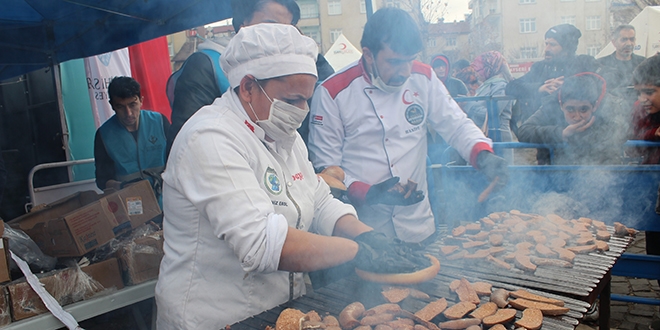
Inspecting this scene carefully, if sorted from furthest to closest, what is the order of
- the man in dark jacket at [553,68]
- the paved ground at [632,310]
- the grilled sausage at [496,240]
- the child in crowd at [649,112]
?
1. the man in dark jacket at [553,68]
2. the paved ground at [632,310]
3. the child in crowd at [649,112]
4. the grilled sausage at [496,240]

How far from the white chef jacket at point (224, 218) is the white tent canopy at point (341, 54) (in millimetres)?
8699

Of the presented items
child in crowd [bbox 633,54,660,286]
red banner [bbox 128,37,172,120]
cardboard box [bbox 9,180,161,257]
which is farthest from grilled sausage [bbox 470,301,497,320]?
red banner [bbox 128,37,172,120]

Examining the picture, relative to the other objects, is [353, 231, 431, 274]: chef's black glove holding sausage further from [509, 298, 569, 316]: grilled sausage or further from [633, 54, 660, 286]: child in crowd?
[633, 54, 660, 286]: child in crowd

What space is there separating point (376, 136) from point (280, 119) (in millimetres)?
1380

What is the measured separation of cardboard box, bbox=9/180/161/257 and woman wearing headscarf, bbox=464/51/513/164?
4.19 meters

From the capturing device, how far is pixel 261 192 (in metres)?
1.69

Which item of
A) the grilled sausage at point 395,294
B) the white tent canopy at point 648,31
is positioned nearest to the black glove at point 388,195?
the grilled sausage at point 395,294

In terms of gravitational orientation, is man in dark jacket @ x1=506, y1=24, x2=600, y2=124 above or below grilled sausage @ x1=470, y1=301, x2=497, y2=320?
above

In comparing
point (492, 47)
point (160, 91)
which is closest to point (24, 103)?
point (160, 91)

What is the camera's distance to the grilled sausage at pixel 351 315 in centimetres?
170

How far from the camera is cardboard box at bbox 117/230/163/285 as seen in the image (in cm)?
320

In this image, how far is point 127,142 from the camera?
14.2ft

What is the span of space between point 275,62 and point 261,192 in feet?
1.67

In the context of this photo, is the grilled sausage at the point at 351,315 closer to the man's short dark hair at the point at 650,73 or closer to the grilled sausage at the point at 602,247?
the grilled sausage at the point at 602,247
